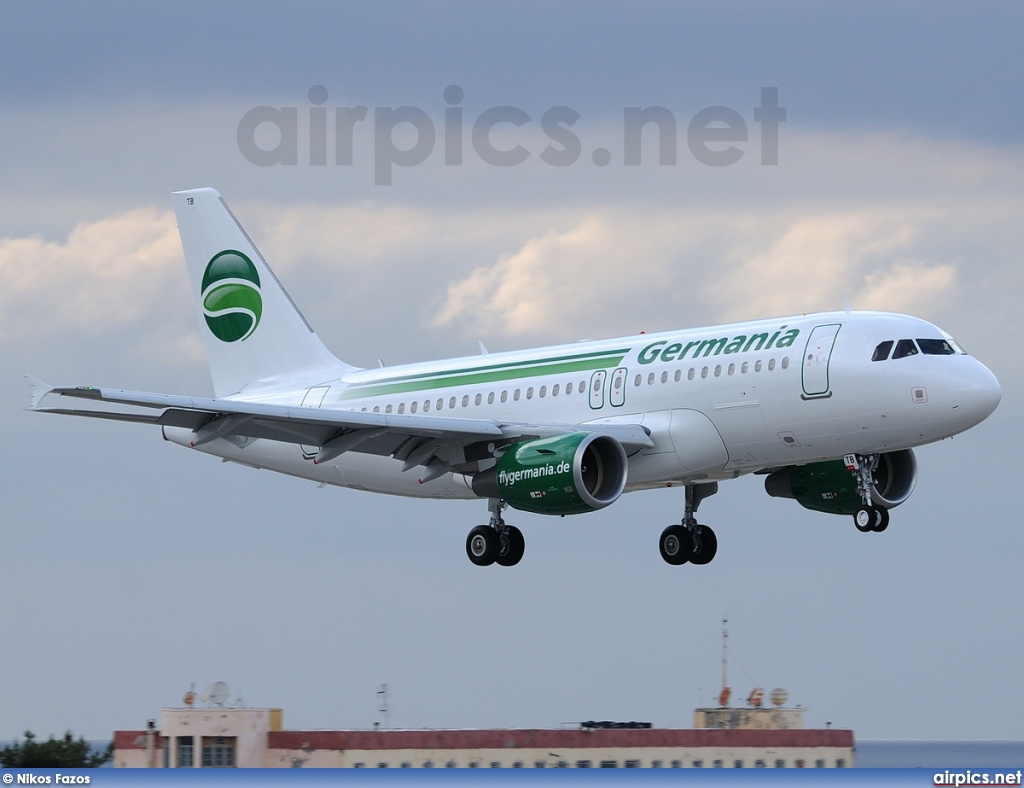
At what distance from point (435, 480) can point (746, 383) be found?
1149 cm

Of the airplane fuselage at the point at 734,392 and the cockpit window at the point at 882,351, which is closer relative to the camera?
the airplane fuselage at the point at 734,392

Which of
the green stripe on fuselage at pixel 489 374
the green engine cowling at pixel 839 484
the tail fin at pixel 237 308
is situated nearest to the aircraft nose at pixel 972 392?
the green engine cowling at pixel 839 484

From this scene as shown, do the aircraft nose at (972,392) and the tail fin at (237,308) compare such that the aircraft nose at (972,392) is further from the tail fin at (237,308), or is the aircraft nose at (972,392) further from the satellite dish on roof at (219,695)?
the satellite dish on roof at (219,695)

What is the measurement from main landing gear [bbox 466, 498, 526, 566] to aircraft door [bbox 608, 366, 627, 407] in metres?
5.09

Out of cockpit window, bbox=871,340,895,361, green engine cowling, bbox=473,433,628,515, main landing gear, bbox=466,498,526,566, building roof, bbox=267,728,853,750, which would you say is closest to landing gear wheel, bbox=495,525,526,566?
main landing gear, bbox=466,498,526,566

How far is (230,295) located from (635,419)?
19643mm

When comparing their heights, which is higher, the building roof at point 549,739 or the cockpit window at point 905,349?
the cockpit window at point 905,349

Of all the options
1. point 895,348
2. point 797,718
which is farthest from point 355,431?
point 797,718

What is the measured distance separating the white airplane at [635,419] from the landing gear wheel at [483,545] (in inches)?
1.7

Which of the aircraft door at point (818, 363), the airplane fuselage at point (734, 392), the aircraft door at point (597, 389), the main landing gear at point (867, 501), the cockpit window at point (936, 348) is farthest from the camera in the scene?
the aircraft door at point (597, 389)

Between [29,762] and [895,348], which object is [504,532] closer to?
[895,348]

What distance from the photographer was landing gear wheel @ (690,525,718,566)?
56812 millimetres

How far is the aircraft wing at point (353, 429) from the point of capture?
167 feet

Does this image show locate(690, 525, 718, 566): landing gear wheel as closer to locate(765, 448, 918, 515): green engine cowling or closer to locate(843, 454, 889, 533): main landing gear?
locate(765, 448, 918, 515): green engine cowling
